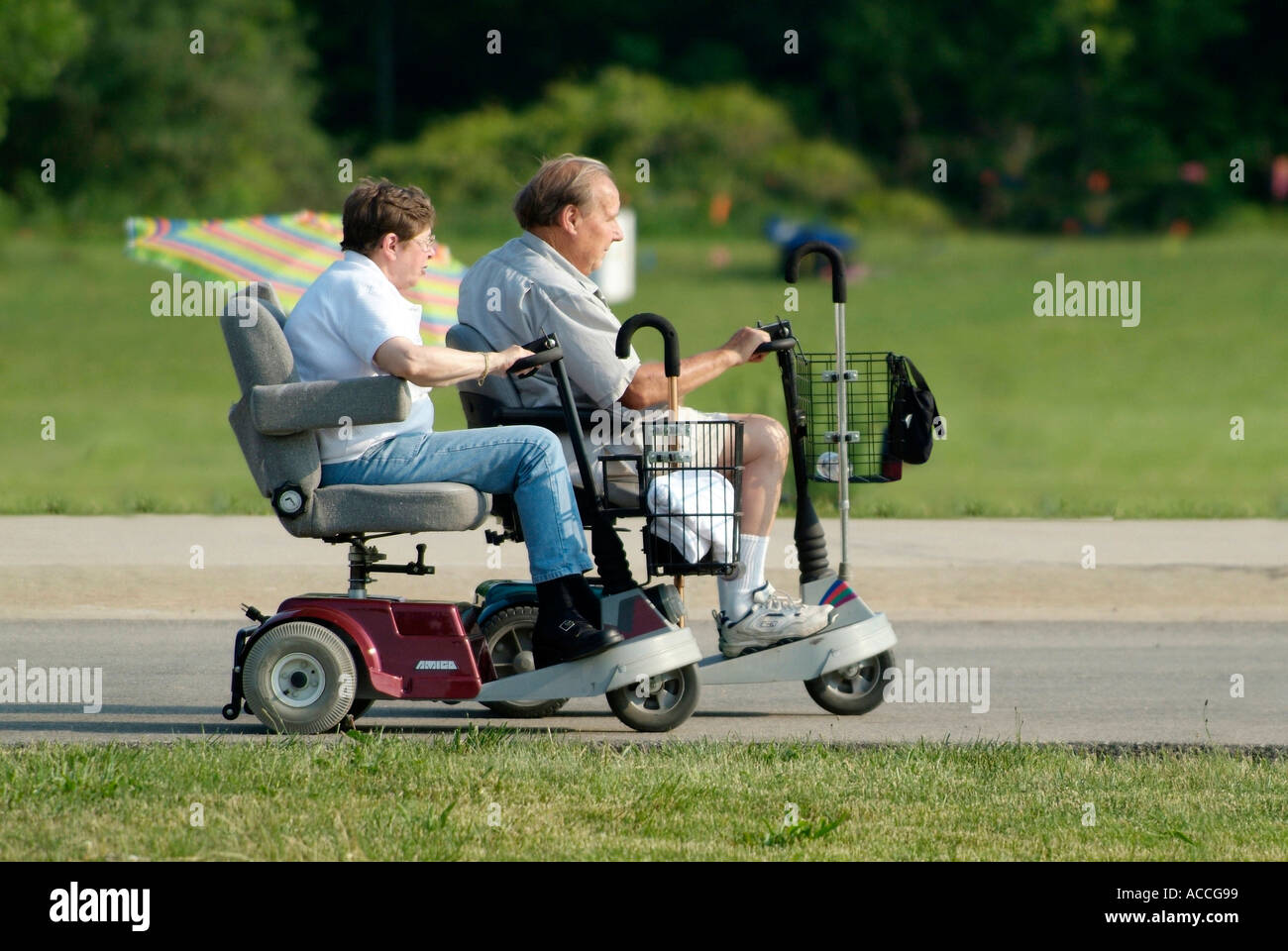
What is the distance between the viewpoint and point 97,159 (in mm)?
48062

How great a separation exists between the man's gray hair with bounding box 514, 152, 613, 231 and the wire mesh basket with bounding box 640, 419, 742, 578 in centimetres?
78

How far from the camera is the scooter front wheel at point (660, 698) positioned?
6.23m

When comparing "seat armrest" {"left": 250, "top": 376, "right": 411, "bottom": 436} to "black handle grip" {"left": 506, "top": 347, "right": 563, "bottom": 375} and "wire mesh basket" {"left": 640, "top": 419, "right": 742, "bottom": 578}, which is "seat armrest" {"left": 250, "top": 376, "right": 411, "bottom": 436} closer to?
"black handle grip" {"left": 506, "top": 347, "right": 563, "bottom": 375}

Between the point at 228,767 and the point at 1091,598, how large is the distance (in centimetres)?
525

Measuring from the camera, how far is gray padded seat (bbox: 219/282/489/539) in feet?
19.3

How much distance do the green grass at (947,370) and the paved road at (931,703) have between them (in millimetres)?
3690

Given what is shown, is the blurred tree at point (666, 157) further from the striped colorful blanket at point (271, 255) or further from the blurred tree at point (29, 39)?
the striped colorful blanket at point (271, 255)

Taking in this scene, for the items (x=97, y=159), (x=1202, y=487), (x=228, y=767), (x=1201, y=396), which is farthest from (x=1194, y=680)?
(x=97, y=159)

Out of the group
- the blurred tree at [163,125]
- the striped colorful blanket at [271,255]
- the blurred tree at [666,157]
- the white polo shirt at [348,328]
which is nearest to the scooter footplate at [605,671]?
the white polo shirt at [348,328]

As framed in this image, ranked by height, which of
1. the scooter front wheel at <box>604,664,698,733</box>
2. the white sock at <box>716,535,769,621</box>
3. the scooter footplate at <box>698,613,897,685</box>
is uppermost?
the white sock at <box>716,535,769,621</box>

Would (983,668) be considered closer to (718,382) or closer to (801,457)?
(801,457)

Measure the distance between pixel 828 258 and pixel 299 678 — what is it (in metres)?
2.12

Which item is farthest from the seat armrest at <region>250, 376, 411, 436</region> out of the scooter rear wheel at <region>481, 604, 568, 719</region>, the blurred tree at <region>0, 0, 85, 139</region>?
the blurred tree at <region>0, 0, 85, 139</region>

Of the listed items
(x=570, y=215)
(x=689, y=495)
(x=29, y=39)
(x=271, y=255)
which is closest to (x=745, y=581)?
(x=689, y=495)
